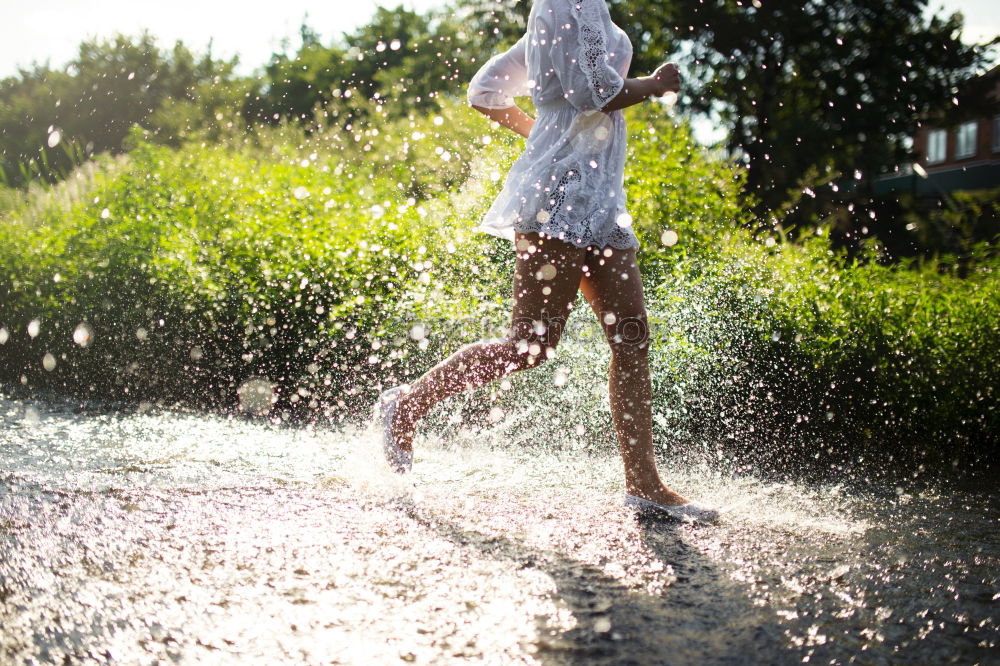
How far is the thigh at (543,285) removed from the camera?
9.68 ft

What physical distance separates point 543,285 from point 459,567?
108 centimetres

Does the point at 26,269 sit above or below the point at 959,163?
below

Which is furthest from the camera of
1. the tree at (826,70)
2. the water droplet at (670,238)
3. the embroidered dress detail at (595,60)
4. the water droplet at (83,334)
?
the tree at (826,70)

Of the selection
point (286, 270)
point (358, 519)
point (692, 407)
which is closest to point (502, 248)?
point (286, 270)

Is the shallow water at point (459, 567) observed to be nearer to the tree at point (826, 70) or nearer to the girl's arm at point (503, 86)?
the girl's arm at point (503, 86)

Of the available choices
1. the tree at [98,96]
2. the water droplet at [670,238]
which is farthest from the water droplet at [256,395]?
the tree at [98,96]

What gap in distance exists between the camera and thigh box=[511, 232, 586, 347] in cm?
295

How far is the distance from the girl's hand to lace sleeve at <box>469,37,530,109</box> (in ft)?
2.11

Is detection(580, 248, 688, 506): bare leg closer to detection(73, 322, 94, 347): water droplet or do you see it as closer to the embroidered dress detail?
the embroidered dress detail

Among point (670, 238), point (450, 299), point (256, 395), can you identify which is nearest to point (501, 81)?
point (450, 299)

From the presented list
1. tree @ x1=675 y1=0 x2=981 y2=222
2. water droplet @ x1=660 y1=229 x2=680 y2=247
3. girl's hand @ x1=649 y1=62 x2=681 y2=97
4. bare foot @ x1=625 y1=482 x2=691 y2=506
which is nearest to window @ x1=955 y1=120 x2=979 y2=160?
tree @ x1=675 y1=0 x2=981 y2=222

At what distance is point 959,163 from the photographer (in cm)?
3759

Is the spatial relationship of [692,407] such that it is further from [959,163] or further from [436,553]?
[959,163]

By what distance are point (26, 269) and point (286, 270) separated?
279 centimetres
